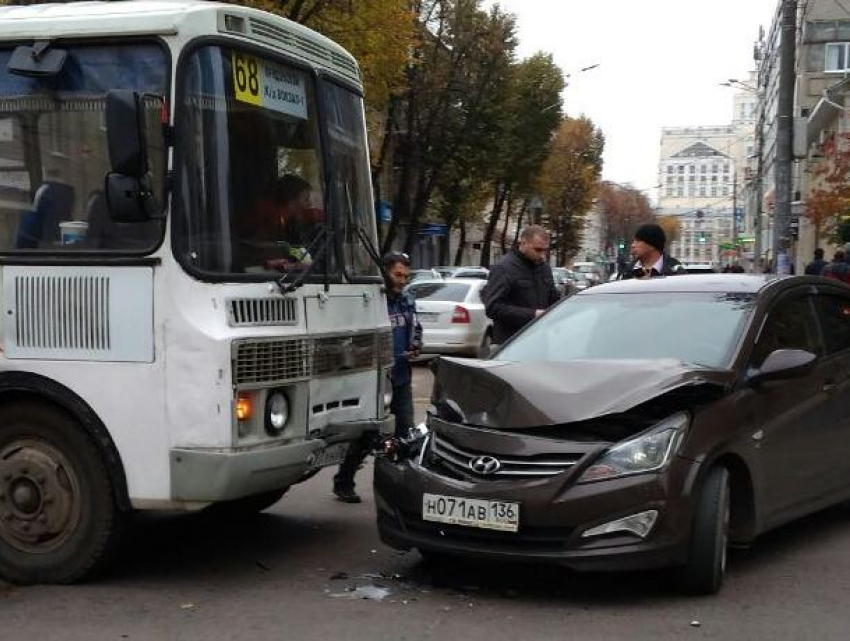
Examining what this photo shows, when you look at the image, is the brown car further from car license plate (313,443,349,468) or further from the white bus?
the white bus

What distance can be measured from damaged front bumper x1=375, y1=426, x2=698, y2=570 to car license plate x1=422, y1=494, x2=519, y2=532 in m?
0.03

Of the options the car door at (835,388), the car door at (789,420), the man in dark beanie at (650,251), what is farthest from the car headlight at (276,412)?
the man in dark beanie at (650,251)

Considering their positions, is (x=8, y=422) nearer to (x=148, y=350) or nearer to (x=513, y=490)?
(x=148, y=350)

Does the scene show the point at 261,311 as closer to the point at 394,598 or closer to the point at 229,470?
the point at 229,470

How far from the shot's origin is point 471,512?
15.9 feet

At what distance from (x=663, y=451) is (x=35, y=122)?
11.4 ft

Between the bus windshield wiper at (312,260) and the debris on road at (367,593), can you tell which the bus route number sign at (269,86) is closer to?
the bus windshield wiper at (312,260)

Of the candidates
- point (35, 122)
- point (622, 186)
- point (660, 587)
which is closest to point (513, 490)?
point (660, 587)

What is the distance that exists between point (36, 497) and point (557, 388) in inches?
106

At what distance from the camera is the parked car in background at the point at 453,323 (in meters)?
17.7

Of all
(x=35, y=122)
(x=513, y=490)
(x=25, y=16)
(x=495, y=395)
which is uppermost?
(x=25, y=16)

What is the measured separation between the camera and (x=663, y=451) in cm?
475

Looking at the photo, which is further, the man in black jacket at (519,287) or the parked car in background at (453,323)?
the parked car in background at (453,323)

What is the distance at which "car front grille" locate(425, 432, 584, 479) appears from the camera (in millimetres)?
4758
